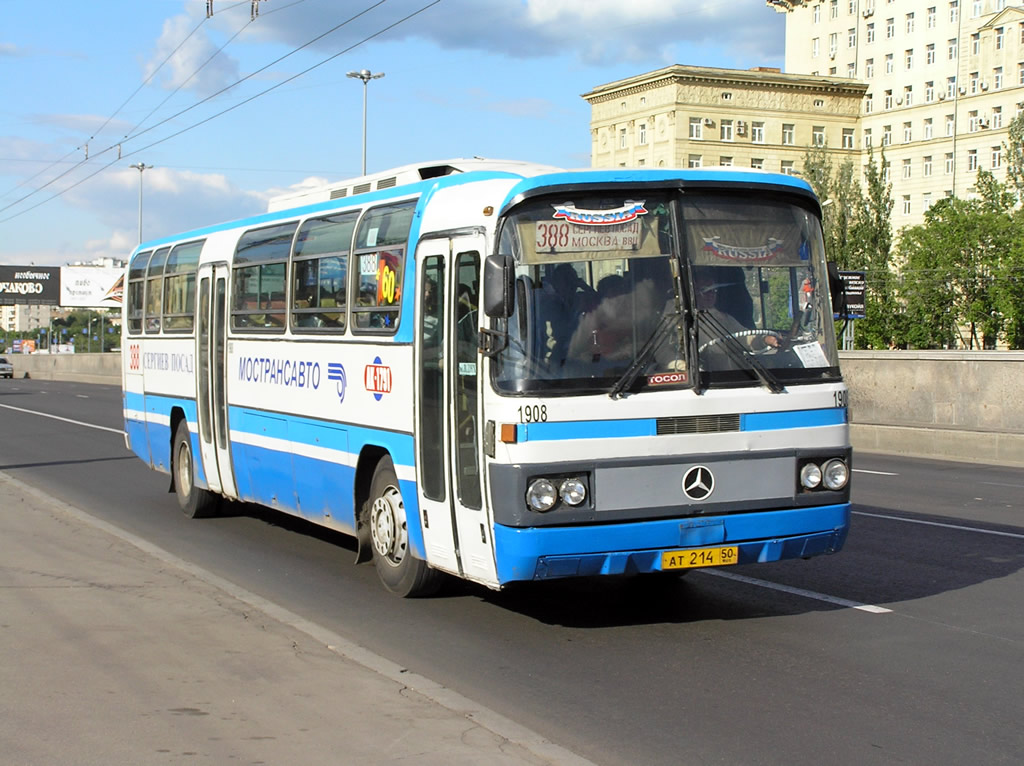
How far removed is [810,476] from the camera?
8219 mm

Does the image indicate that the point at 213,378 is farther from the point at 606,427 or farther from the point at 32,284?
the point at 32,284

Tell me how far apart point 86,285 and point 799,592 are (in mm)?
103243

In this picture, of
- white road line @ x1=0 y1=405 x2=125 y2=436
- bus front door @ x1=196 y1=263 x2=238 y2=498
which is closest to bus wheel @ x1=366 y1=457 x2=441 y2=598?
bus front door @ x1=196 y1=263 x2=238 y2=498

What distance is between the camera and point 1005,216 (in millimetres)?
71625

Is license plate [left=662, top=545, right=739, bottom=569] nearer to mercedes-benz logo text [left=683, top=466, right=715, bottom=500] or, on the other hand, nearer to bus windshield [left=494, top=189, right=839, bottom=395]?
mercedes-benz logo text [left=683, top=466, right=715, bottom=500]

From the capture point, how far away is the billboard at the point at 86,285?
4131 inches

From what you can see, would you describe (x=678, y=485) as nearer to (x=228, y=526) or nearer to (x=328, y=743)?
(x=328, y=743)

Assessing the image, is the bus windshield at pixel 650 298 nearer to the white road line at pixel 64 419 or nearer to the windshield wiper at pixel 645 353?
the windshield wiper at pixel 645 353

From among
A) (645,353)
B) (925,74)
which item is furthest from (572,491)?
(925,74)

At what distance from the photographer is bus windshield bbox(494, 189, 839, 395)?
25.3 ft

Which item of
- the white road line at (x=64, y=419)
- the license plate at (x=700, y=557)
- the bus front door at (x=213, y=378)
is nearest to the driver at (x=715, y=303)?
the license plate at (x=700, y=557)

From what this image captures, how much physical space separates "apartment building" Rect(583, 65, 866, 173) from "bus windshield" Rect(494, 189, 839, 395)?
97743mm

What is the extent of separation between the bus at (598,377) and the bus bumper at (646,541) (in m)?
0.01

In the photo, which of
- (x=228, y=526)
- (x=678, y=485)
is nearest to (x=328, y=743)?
(x=678, y=485)
